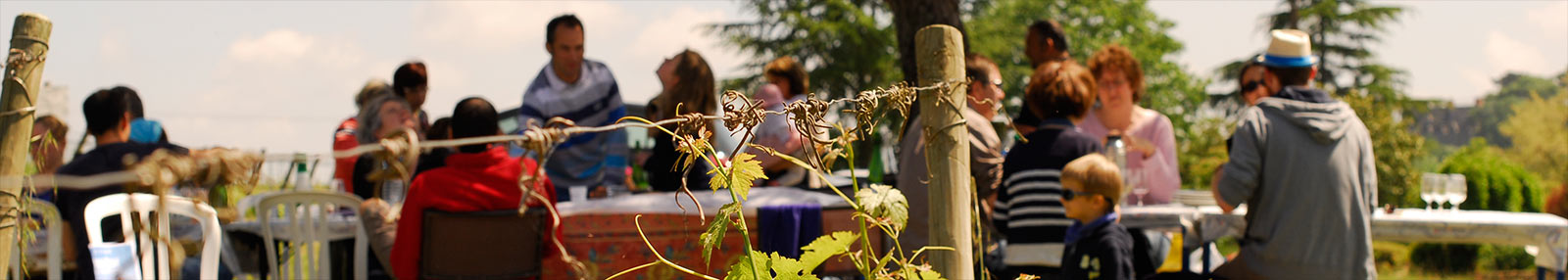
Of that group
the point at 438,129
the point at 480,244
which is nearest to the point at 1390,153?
the point at 438,129

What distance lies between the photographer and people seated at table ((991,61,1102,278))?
3121 millimetres

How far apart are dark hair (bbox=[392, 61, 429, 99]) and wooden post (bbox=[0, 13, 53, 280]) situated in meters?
2.86

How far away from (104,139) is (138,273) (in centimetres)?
117

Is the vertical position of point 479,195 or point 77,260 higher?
point 479,195

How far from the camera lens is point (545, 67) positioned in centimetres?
A: 459

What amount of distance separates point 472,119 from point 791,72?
162 centimetres

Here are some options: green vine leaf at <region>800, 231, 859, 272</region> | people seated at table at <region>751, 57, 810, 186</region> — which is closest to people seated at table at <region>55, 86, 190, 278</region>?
people seated at table at <region>751, 57, 810, 186</region>

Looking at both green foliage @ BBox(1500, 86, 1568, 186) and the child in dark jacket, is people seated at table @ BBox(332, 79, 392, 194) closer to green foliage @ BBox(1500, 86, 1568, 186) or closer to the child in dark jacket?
the child in dark jacket

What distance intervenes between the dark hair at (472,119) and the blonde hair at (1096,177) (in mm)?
1663

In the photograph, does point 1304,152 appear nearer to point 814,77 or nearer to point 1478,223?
point 1478,223

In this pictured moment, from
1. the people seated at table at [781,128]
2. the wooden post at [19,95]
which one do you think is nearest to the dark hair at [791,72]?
the people seated at table at [781,128]

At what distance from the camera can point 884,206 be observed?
1348 mm

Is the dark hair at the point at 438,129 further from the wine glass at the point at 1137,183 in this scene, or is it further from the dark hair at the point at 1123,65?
the dark hair at the point at 1123,65

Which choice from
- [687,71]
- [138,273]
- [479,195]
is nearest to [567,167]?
[687,71]
